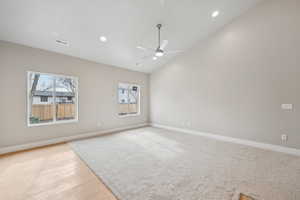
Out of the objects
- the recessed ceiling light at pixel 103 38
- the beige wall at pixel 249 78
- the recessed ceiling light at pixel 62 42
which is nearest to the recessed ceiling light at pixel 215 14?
the beige wall at pixel 249 78

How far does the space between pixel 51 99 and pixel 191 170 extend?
14.6 feet

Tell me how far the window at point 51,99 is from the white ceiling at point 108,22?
0.92 meters

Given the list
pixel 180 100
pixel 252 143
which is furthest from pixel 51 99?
pixel 252 143

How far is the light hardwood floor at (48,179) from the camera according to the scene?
1.78m

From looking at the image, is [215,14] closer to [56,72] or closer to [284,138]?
[284,138]

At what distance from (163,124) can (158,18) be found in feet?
14.0

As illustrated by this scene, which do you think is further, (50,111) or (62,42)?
(50,111)

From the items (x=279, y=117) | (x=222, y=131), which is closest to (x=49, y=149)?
(x=222, y=131)

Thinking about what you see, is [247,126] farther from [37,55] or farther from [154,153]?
→ [37,55]

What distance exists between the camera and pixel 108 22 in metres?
3.19

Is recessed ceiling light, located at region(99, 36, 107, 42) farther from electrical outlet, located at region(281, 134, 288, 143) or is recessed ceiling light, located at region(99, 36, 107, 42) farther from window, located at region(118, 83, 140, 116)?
electrical outlet, located at region(281, 134, 288, 143)

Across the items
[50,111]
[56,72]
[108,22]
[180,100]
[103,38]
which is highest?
[108,22]

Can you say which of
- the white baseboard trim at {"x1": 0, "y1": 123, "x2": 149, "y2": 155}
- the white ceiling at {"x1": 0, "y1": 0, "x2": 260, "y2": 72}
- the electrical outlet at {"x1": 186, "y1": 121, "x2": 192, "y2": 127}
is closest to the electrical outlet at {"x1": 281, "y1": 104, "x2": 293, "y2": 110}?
the electrical outlet at {"x1": 186, "y1": 121, "x2": 192, "y2": 127}

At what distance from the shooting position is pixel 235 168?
2457 millimetres
